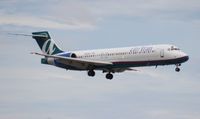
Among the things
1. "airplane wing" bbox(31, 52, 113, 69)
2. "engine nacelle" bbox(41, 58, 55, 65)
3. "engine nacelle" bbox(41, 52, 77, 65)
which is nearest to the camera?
"airplane wing" bbox(31, 52, 113, 69)

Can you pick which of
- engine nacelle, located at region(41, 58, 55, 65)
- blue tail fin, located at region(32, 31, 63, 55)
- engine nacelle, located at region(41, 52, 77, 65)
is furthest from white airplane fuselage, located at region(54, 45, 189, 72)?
blue tail fin, located at region(32, 31, 63, 55)

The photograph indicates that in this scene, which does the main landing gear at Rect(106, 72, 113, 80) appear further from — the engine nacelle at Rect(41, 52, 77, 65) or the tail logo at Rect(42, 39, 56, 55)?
the tail logo at Rect(42, 39, 56, 55)

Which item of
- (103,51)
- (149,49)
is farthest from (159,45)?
(103,51)

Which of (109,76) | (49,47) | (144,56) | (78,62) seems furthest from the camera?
(49,47)

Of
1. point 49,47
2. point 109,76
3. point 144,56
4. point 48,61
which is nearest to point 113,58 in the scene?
point 144,56

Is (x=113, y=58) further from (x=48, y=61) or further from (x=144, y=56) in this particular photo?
(x=48, y=61)

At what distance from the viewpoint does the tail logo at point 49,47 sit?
131375mm

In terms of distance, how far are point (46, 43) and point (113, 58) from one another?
52.8 ft

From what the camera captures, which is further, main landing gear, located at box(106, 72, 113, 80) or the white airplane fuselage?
main landing gear, located at box(106, 72, 113, 80)

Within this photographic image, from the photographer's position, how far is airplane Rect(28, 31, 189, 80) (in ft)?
381

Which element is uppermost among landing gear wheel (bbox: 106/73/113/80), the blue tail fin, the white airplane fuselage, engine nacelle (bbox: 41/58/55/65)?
the blue tail fin

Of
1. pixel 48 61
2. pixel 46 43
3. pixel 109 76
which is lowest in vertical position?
pixel 109 76

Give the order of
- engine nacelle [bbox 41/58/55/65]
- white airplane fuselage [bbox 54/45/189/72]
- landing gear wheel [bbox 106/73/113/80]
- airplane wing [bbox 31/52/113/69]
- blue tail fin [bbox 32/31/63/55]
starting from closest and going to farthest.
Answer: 1. white airplane fuselage [bbox 54/45/189/72]
2. airplane wing [bbox 31/52/113/69]
3. landing gear wheel [bbox 106/73/113/80]
4. engine nacelle [bbox 41/58/55/65]
5. blue tail fin [bbox 32/31/63/55]

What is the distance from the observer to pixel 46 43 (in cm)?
13262
